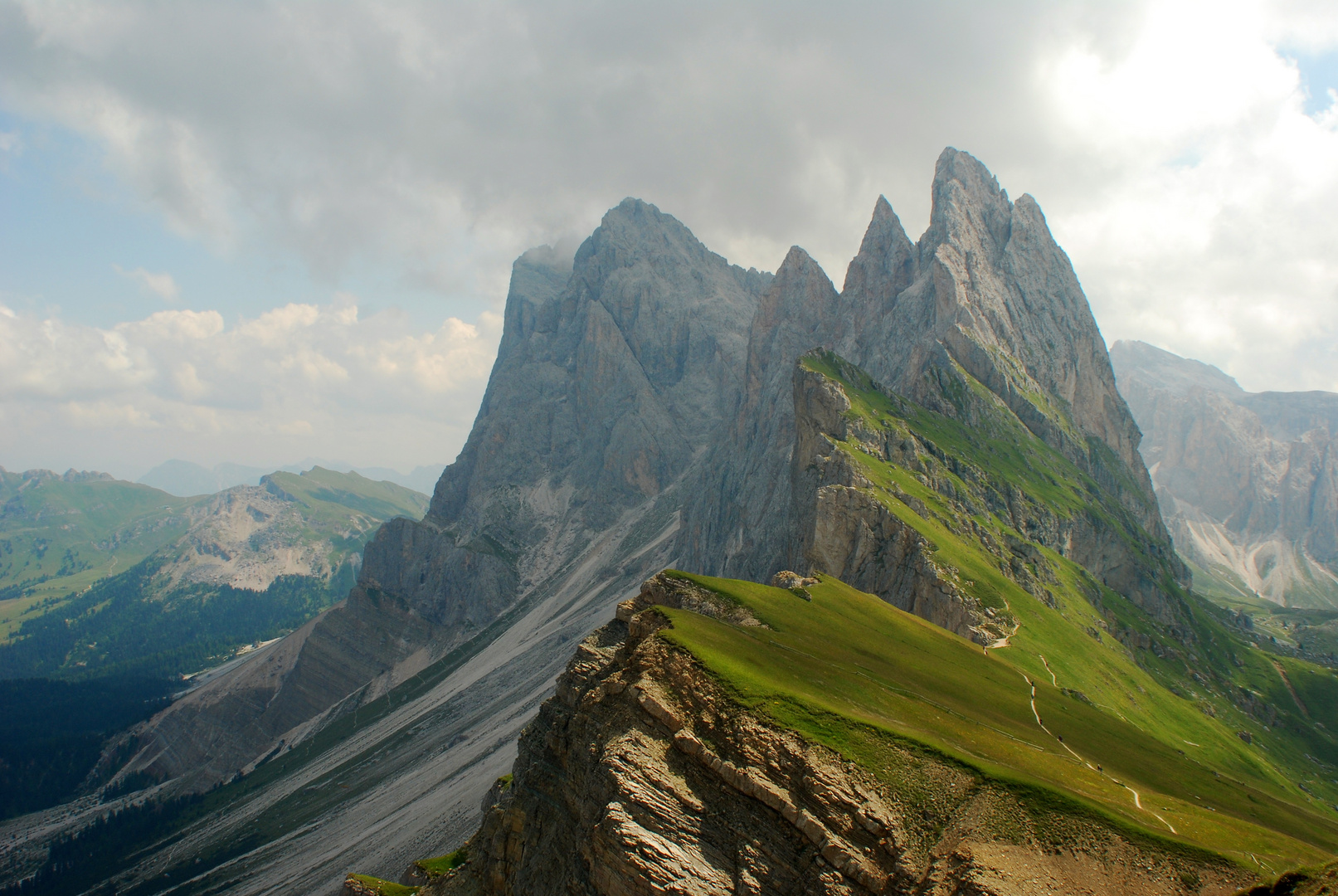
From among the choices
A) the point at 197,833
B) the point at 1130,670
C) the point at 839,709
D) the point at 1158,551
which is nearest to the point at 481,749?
the point at 197,833

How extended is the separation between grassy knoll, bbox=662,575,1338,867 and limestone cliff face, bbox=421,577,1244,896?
122 centimetres

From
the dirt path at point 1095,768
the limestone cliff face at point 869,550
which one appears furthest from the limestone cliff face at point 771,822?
the limestone cliff face at point 869,550

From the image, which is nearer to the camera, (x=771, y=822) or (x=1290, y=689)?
(x=771, y=822)

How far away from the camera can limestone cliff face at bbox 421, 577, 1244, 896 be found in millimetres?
25266

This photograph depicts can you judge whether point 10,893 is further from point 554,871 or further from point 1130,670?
point 1130,670

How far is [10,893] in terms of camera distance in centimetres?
14975

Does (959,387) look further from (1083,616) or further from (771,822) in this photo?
(771,822)

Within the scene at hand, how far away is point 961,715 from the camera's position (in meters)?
40.7

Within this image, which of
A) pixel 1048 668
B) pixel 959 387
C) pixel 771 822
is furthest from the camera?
pixel 959 387

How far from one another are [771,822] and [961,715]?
18262 mm

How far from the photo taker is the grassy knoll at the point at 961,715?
1195 inches

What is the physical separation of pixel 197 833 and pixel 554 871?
177 meters

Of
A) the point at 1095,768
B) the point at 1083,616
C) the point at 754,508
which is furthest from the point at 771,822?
the point at 754,508

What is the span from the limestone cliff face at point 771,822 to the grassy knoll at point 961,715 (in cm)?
122
